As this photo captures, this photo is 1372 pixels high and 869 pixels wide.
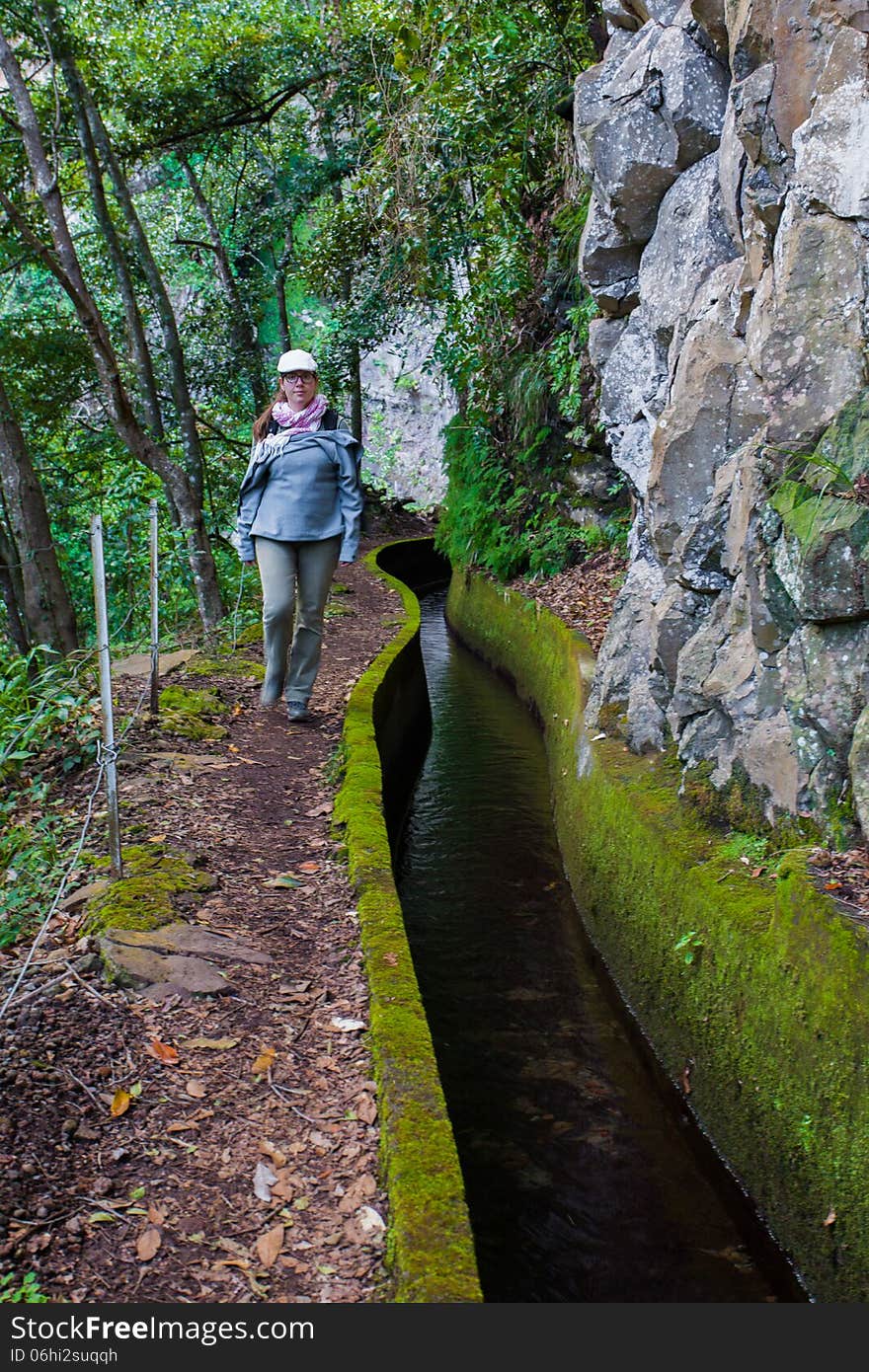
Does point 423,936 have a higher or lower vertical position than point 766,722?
lower

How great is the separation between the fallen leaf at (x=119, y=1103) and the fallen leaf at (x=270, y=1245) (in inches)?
25.7

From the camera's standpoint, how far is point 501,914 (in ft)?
21.8

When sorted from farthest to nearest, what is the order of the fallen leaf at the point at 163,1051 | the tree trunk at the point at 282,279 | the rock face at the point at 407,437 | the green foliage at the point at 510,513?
the rock face at the point at 407,437
the tree trunk at the point at 282,279
the green foliage at the point at 510,513
the fallen leaf at the point at 163,1051

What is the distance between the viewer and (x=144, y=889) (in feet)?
14.0

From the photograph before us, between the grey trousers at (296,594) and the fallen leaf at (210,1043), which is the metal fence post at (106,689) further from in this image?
the grey trousers at (296,594)

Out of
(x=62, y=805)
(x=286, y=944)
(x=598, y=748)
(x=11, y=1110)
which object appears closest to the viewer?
(x=11, y=1110)

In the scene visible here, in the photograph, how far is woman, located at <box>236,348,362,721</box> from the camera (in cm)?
620

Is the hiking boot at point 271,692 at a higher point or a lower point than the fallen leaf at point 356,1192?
higher

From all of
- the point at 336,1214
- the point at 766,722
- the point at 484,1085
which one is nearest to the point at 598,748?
the point at 766,722

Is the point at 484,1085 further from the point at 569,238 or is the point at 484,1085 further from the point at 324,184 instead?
the point at 324,184

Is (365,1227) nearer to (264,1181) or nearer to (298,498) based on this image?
(264,1181)

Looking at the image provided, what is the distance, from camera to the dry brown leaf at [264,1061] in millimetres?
3355

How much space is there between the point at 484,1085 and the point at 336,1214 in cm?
223

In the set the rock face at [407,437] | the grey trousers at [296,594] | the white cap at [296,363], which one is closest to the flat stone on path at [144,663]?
the grey trousers at [296,594]
